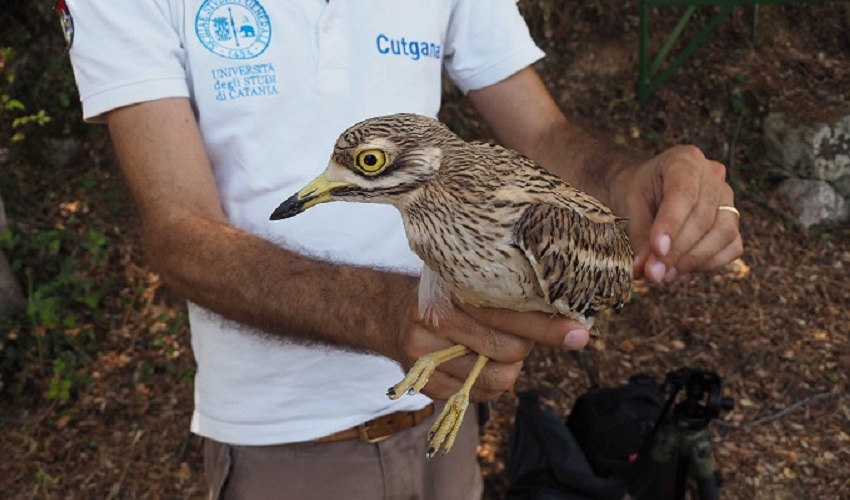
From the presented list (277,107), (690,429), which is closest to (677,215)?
(277,107)

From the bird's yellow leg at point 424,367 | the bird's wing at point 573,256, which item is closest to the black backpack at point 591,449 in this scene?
the bird's wing at point 573,256

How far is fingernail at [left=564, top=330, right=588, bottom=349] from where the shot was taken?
203 centimetres

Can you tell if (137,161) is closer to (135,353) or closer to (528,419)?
(528,419)

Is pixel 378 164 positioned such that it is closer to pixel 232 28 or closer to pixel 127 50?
pixel 232 28

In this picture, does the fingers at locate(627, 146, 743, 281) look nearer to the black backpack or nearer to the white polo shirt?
the white polo shirt

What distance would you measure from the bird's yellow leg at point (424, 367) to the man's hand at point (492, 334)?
2cm

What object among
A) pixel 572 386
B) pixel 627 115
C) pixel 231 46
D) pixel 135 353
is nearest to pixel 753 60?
pixel 627 115

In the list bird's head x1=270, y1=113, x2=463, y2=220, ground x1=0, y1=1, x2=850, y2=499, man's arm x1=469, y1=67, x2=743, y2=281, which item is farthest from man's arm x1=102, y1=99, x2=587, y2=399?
ground x1=0, y1=1, x2=850, y2=499

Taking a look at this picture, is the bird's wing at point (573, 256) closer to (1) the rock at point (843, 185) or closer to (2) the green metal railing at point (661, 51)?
(2) the green metal railing at point (661, 51)

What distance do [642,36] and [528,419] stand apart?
4.04m

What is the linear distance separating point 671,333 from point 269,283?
4.38m

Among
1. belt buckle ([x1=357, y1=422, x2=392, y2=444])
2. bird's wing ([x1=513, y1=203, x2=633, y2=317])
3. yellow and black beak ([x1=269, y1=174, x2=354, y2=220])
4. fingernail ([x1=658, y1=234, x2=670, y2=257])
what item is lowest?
belt buckle ([x1=357, y1=422, x2=392, y2=444])

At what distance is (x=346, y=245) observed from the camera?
110 inches

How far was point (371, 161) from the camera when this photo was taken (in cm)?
186
